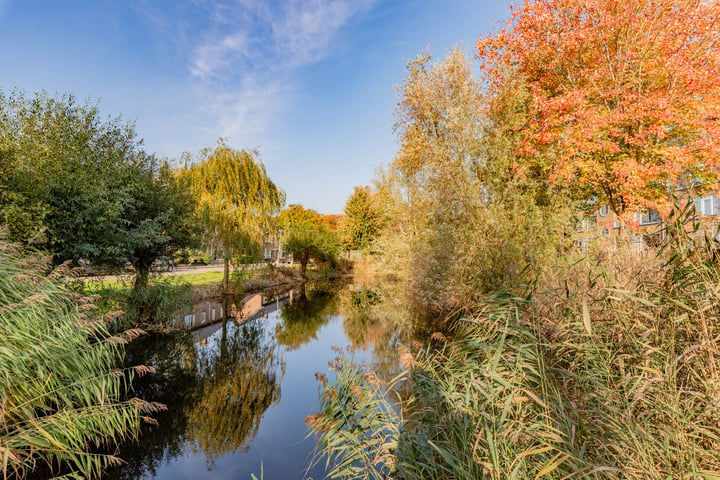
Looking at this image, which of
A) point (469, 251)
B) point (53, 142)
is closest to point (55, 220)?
point (53, 142)

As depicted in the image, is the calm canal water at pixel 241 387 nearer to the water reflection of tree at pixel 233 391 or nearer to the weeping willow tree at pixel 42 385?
the water reflection of tree at pixel 233 391

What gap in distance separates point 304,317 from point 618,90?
14030mm

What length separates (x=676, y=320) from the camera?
279cm

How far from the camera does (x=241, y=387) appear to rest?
23.9 feet

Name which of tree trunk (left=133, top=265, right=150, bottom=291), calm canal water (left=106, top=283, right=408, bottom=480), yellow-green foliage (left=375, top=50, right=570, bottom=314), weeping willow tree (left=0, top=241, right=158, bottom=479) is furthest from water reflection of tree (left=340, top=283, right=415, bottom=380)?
tree trunk (left=133, top=265, right=150, bottom=291)

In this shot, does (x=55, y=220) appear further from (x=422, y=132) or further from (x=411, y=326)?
(x=422, y=132)

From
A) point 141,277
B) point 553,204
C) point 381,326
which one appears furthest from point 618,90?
point 141,277

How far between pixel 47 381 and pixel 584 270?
692 cm

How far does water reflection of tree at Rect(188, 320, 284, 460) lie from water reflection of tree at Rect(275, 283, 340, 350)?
89cm

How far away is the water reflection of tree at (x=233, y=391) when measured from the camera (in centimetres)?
538

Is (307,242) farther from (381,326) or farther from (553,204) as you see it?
(553,204)

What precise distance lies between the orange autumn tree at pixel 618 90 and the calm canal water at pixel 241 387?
8.44 m

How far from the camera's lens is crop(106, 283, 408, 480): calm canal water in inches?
186

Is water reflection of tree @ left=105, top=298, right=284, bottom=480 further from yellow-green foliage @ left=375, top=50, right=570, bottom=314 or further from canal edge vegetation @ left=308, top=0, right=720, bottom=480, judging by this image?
yellow-green foliage @ left=375, top=50, right=570, bottom=314
